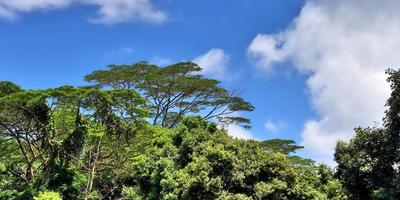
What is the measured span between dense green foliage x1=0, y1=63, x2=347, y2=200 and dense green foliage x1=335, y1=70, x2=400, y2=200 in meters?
1.22

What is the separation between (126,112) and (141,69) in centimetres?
1011

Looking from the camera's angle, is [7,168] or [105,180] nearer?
[7,168]

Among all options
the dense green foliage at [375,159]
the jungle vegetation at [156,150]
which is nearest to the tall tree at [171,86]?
the jungle vegetation at [156,150]

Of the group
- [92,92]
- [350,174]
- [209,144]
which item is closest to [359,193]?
[350,174]

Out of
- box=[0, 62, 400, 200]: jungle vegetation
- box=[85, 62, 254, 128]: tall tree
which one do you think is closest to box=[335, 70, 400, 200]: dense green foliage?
box=[0, 62, 400, 200]: jungle vegetation

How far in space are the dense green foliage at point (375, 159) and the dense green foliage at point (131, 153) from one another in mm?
1221

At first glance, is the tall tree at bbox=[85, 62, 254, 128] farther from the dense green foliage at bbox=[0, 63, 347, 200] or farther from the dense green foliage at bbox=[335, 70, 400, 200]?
the dense green foliage at bbox=[335, 70, 400, 200]

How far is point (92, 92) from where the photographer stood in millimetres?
22312

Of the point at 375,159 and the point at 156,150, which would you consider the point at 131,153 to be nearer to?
the point at 156,150

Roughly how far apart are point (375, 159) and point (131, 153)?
52.1ft

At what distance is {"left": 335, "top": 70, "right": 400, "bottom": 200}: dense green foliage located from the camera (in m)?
14.4

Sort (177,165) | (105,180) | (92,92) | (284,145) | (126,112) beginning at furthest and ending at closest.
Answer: (284,145)
(105,180)
(126,112)
(92,92)
(177,165)

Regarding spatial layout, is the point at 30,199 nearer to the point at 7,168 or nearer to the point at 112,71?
the point at 7,168

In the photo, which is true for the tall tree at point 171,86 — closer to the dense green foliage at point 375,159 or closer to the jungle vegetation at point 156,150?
the jungle vegetation at point 156,150
